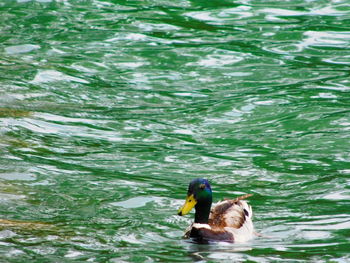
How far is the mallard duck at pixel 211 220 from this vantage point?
930 cm

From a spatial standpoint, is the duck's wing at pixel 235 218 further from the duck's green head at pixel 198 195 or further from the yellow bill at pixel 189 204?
the yellow bill at pixel 189 204

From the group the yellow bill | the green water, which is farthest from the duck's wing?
the yellow bill

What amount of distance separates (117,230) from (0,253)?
4.61 ft

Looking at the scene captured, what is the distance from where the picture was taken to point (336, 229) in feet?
30.8

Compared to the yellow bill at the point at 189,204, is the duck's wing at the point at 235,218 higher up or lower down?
lower down

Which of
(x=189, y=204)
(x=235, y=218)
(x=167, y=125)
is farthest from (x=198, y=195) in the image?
(x=167, y=125)

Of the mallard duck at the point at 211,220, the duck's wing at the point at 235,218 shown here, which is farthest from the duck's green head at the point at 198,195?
the duck's wing at the point at 235,218

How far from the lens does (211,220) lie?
9.89m

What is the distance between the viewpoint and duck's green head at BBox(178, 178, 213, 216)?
9461 millimetres

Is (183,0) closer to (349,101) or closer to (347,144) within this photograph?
(349,101)

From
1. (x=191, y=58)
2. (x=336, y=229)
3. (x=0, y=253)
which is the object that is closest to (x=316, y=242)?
(x=336, y=229)

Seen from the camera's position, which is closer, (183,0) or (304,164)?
(304,164)

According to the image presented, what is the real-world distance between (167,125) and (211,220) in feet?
14.5

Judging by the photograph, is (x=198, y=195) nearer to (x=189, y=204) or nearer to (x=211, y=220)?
(x=189, y=204)
